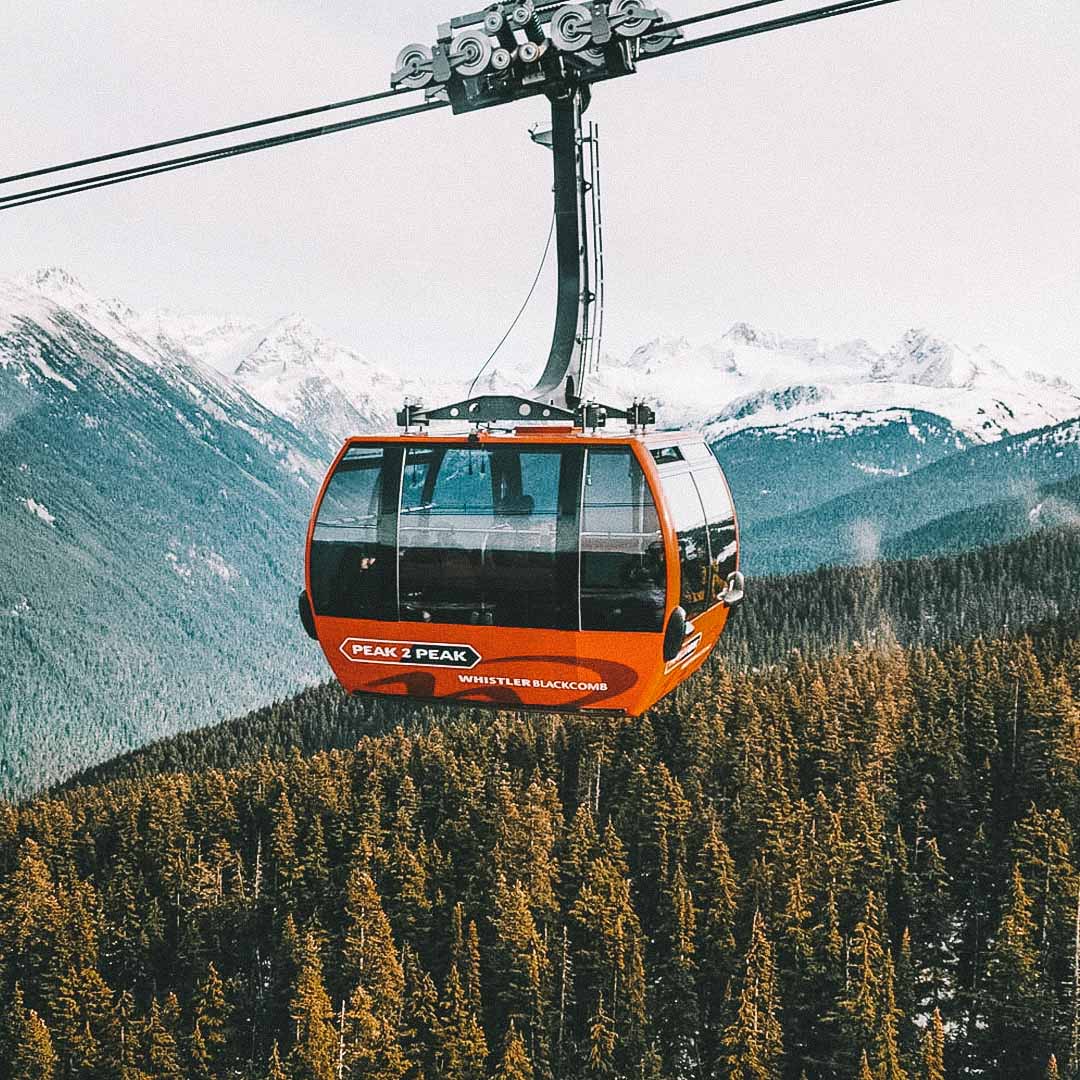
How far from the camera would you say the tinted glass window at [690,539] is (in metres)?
13.8

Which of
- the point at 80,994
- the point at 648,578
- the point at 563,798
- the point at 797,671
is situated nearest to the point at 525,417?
the point at 648,578

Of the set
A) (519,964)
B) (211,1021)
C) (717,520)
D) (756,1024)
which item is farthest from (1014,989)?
(717,520)

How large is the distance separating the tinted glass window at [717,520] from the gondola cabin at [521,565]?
4cm

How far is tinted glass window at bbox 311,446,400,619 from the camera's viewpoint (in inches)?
584

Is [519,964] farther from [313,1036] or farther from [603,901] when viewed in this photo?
[313,1036]

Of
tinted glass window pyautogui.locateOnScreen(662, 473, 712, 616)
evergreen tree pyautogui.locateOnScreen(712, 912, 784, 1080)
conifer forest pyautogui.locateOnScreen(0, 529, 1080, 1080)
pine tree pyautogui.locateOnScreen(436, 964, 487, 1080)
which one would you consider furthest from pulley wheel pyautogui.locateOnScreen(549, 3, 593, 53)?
pine tree pyautogui.locateOnScreen(436, 964, 487, 1080)

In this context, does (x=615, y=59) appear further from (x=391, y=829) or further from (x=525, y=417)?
(x=391, y=829)

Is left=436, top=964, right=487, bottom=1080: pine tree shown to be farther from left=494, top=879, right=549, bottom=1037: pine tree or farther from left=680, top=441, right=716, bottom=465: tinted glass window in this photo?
left=680, top=441, right=716, bottom=465: tinted glass window

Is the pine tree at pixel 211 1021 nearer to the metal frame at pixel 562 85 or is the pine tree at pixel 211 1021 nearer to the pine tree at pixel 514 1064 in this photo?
the pine tree at pixel 514 1064

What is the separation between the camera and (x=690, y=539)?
46.6 ft

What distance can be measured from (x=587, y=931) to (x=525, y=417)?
63539mm

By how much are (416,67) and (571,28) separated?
1.71 metres

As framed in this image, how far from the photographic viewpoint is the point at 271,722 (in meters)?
183

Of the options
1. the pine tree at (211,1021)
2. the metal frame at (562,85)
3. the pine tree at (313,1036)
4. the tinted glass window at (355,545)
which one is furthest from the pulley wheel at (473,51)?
the pine tree at (211,1021)
